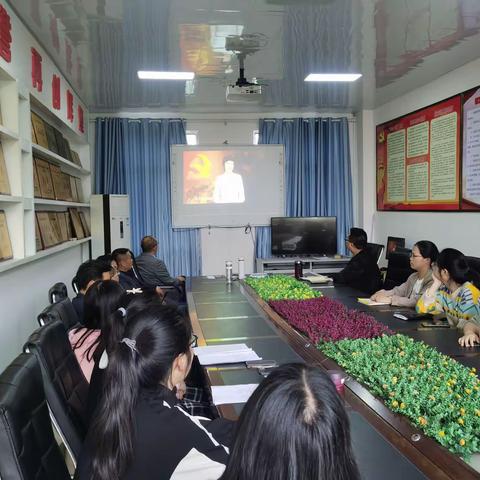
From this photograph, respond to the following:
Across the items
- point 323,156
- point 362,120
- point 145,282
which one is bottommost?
point 145,282

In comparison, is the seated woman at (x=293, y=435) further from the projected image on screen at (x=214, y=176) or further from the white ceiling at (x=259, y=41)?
the projected image on screen at (x=214, y=176)

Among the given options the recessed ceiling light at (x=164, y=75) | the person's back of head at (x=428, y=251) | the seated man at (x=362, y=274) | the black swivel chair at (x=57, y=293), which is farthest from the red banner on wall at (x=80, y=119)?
the person's back of head at (x=428, y=251)

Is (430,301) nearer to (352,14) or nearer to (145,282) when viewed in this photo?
(352,14)

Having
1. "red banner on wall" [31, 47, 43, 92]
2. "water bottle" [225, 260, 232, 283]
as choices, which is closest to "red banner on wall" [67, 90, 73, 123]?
"red banner on wall" [31, 47, 43, 92]

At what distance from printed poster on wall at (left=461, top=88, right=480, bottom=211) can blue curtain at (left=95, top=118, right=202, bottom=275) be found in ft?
11.2

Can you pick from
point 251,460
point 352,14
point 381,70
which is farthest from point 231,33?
point 251,460

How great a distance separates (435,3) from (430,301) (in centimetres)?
188

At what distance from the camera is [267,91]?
212 inches

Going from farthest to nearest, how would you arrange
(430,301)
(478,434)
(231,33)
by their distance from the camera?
1. (231,33)
2. (430,301)
3. (478,434)

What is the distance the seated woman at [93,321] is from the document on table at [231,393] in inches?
21.1

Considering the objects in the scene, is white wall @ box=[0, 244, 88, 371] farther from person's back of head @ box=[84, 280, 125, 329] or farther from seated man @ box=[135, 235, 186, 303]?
person's back of head @ box=[84, 280, 125, 329]

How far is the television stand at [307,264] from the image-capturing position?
6.33 metres

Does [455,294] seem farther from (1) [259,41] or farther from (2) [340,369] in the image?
(1) [259,41]

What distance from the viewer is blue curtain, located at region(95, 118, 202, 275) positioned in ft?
20.6
